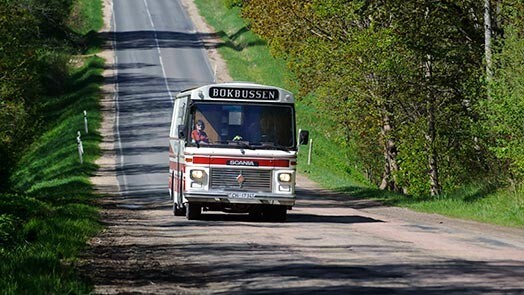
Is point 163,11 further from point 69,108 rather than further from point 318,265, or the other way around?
point 318,265

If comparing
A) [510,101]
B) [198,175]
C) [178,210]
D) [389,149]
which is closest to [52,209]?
[178,210]

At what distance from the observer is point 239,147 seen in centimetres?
2300

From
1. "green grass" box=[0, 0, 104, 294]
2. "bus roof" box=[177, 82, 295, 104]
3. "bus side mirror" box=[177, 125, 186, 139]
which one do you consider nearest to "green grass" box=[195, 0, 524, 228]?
"bus roof" box=[177, 82, 295, 104]

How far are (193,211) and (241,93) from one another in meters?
2.78

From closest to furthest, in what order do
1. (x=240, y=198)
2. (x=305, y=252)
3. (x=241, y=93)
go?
(x=305, y=252), (x=240, y=198), (x=241, y=93)

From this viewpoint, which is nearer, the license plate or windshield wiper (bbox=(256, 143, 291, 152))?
the license plate

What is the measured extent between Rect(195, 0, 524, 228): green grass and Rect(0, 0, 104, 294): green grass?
29.5ft

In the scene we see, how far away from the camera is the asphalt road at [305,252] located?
1257cm

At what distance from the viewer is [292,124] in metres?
23.5

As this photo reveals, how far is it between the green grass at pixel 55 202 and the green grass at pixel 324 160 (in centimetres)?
901

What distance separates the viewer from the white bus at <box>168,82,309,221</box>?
75.5ft

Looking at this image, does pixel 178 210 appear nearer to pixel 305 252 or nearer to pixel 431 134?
pixel 305 252

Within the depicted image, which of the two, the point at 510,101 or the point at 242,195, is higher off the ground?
the point at 510,101

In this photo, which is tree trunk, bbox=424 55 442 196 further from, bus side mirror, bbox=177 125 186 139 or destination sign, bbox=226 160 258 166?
destination sign, bbox=226 160 258 166
